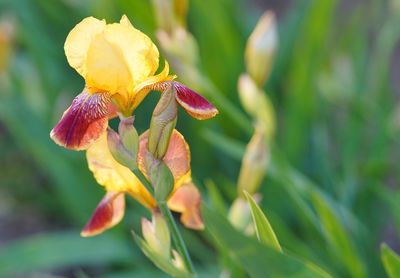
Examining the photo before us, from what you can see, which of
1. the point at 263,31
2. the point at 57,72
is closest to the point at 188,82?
the point at 263,31

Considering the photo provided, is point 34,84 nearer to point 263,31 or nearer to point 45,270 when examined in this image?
point 45,270

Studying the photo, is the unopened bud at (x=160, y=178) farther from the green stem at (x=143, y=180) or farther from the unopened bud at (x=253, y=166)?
the unopened bud at (x=253, y=166)

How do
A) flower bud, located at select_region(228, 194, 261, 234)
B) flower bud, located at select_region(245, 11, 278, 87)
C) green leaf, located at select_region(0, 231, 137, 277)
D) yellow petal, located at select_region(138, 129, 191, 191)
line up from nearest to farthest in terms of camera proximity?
yellow petal, located at select_region(138, 129, 191, 191), flower bud, located at select_region(228, 194, 261, 234), flower bud, located at select_region(245, 11, 278, 87), green leaf, located at select_region(0, 231, 137, 277)

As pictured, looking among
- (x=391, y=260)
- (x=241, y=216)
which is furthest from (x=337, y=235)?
(x=391, y=260)

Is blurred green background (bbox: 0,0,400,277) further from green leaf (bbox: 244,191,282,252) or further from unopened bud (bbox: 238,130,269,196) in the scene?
green leaf (bbox: 244,191,282,252)

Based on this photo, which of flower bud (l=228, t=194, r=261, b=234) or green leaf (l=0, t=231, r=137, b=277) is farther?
green leaf (l=0, t=231, r=137, b=277)

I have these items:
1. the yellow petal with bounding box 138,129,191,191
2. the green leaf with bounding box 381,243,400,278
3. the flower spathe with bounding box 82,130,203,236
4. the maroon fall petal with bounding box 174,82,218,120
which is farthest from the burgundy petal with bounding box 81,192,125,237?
the green leaf with bounding box 381,243,400,278

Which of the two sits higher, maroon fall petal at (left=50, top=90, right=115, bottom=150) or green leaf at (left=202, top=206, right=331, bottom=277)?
maroon fall petal at (left=50, top=90, right=115, bottom=150)
